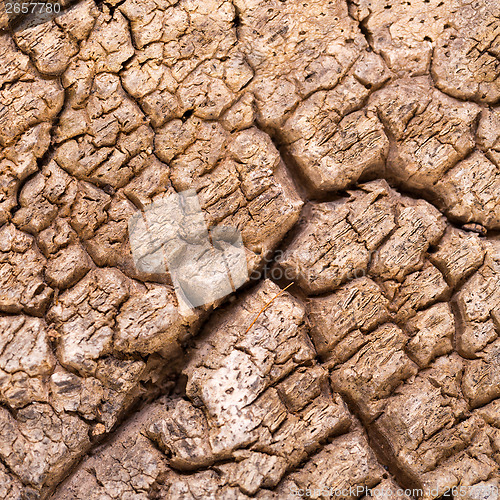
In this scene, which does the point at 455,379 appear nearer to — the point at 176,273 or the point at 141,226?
the point at 176,273

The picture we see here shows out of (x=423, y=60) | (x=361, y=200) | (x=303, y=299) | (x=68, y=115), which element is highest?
(x=68, y=115)

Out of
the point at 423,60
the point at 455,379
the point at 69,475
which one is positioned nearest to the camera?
the point at 69,475

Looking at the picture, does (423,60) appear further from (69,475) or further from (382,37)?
(69,475)

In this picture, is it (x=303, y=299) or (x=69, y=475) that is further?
(x=303, y=299)

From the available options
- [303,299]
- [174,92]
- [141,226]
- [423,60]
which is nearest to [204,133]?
[174,92]

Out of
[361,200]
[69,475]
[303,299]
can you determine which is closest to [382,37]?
[361,200]

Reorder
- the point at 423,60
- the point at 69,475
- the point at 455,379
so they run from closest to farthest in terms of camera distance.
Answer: the point at 69,475 < the point at 455,379 < the point at 423,60

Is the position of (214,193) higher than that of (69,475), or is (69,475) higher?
(214,193)
